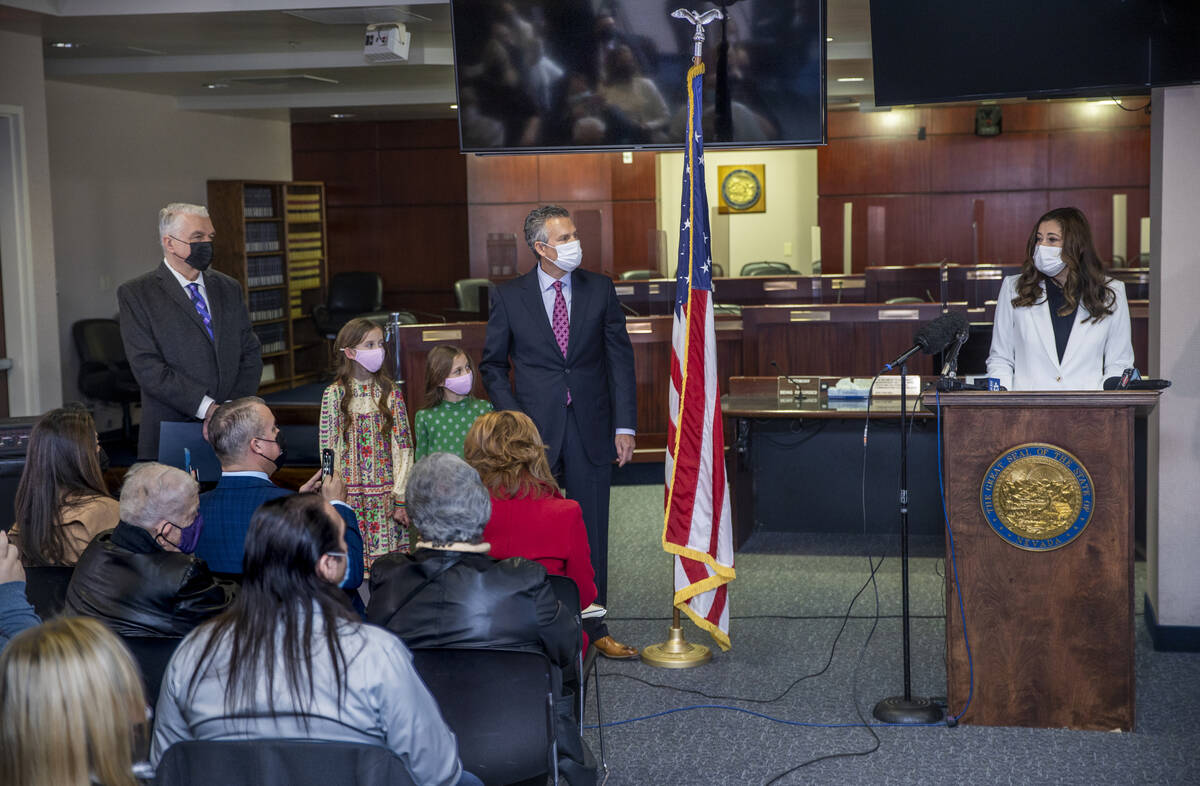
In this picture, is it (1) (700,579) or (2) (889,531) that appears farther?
(2) (889,531)

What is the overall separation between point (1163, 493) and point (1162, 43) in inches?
64.1

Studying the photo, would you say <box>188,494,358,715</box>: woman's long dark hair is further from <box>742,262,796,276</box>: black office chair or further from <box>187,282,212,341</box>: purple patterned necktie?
<box>742,262,796,276</box>: black office chair

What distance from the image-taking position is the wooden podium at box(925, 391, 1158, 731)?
11.9 feet

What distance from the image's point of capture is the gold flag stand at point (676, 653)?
442cm

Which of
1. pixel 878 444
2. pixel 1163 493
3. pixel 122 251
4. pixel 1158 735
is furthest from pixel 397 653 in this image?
pixel 122 251

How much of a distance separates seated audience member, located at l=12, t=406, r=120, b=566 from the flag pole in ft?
6.49

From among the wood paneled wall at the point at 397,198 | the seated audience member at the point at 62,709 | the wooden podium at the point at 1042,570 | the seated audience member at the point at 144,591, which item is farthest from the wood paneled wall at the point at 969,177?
the seated audience member at the point at 62,709

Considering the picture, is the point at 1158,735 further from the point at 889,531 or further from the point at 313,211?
Result: the point at 313,211

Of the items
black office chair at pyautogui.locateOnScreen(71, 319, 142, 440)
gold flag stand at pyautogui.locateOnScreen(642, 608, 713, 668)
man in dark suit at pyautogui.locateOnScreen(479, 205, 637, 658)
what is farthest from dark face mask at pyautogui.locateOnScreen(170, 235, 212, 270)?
black office chair at pyautogui.locateOnScreen(71, 319, 142, 440)

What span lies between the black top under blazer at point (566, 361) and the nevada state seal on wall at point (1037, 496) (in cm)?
133

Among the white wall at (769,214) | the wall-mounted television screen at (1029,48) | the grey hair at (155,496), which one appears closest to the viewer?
the grey hair at (155,496)

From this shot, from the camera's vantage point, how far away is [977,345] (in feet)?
20.8

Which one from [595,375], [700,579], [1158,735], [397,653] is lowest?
[1158,735]

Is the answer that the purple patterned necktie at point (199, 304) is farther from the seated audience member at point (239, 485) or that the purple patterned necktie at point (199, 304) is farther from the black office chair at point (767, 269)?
the black office chair at point (767, 269)
